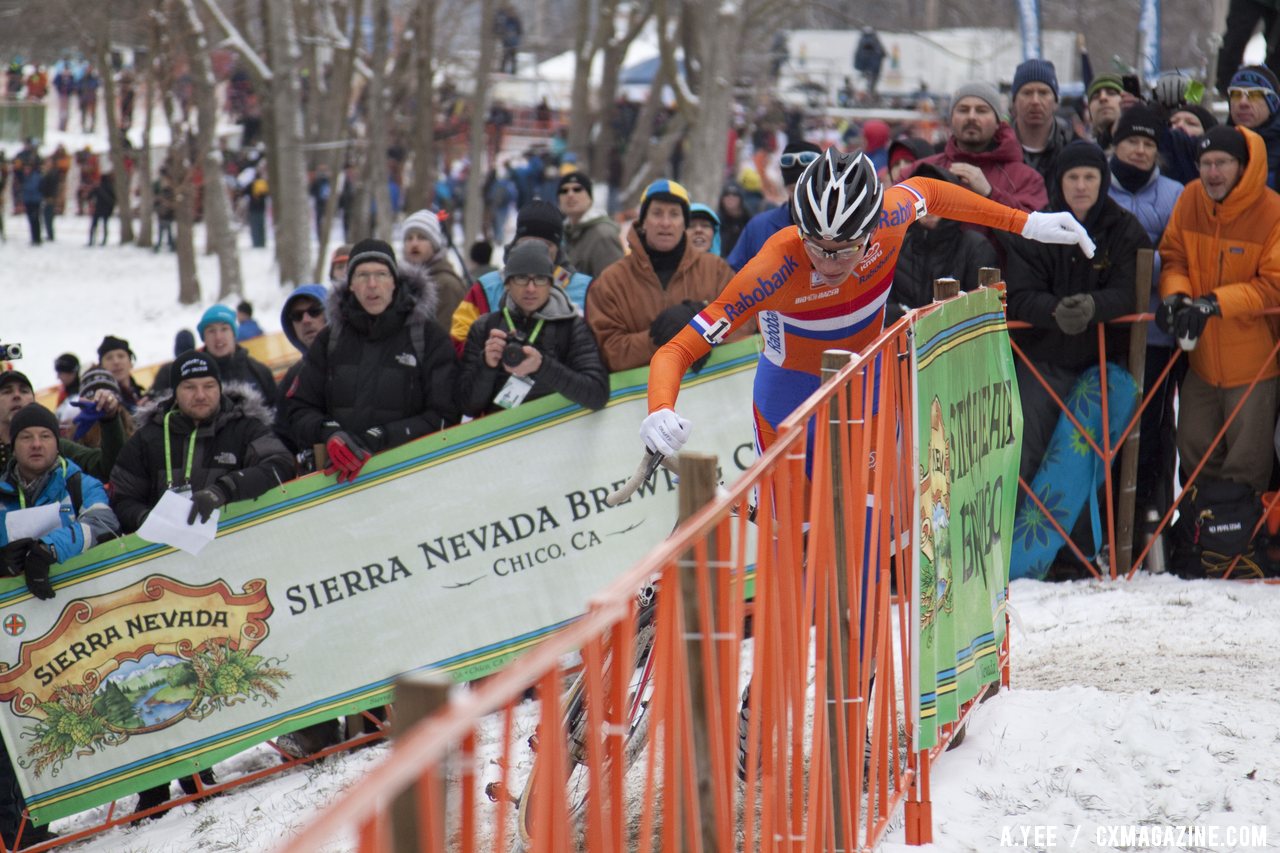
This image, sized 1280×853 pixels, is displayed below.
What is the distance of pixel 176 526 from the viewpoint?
632 cm

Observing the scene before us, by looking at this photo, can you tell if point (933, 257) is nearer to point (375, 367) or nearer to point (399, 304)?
point (399, 304)

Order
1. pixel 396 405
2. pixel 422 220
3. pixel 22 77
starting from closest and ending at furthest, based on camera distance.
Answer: pixel 396 405, pixel 422 220, pixel 22 77

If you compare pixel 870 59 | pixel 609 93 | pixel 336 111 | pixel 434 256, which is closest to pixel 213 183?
pixel 336 111

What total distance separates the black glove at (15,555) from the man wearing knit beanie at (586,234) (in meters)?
4.06

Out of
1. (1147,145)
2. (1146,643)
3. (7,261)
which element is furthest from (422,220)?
(7,261)

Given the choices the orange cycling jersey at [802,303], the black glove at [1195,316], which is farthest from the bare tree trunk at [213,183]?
the orange cycling jersey at [802,303]

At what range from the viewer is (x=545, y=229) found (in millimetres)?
7957

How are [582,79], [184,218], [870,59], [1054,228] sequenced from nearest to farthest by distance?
1. [1054,228]
2. [184,218]
3. [582,79]
4. [870,59]

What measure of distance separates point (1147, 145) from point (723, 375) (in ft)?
8.77

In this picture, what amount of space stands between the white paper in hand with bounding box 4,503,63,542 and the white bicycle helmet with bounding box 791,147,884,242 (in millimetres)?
3774

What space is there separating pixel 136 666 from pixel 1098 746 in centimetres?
422

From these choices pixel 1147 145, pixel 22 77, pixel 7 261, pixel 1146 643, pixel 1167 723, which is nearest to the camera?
pixel 1167 723

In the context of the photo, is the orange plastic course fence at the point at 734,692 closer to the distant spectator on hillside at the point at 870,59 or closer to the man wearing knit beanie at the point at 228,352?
the man wearing knit beanie at the point at 228,352

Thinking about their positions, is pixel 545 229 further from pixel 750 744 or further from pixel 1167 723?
pixel 750 744
